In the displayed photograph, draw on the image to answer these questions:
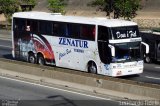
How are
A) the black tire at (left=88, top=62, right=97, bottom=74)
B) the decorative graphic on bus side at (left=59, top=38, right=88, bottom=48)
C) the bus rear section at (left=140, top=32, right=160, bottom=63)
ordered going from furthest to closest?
the bus rear section at (left=140, top=32, right=160, bottom=63) → the decorative graphic on bus side at (left=59, top=38, right=88, bottom=48) → the black tire at (left=88, top=62, right=97, bottom=74)

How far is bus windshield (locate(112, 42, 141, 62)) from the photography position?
26641 millimetres

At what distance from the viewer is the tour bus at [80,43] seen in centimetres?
2681

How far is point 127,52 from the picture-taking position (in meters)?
27.0

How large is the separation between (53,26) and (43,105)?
11973mm

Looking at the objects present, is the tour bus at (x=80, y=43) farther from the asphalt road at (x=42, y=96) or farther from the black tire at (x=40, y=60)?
the asphalt road at (x=42, y=96)

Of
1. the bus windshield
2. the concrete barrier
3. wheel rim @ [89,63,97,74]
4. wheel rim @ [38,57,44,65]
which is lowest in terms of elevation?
wheel rim @ [38,57,44,65]

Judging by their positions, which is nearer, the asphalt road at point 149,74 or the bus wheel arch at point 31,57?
the asphalt road at point 149,74

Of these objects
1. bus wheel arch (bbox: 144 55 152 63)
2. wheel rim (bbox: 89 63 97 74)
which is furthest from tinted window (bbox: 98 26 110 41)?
bus wheel arch (bbox: 144 55 152 63)

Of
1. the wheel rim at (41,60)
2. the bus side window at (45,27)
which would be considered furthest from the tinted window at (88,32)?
the wheel rim at (41,60)

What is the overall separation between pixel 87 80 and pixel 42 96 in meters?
2.20

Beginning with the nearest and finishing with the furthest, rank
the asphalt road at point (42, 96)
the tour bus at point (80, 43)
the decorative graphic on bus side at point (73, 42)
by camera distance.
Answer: the asphalt road at point (42, 96)
the tour bus at point (80, 43)
the decorative graphic on bus side at point (73, 42)

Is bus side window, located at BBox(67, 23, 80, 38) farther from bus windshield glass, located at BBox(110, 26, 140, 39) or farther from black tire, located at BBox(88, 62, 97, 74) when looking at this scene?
bus windshield glass, located at BBox(110, 26, 140, 39)

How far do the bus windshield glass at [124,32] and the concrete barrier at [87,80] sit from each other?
4030mm

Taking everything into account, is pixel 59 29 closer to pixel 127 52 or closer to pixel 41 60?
pixel 41 60
